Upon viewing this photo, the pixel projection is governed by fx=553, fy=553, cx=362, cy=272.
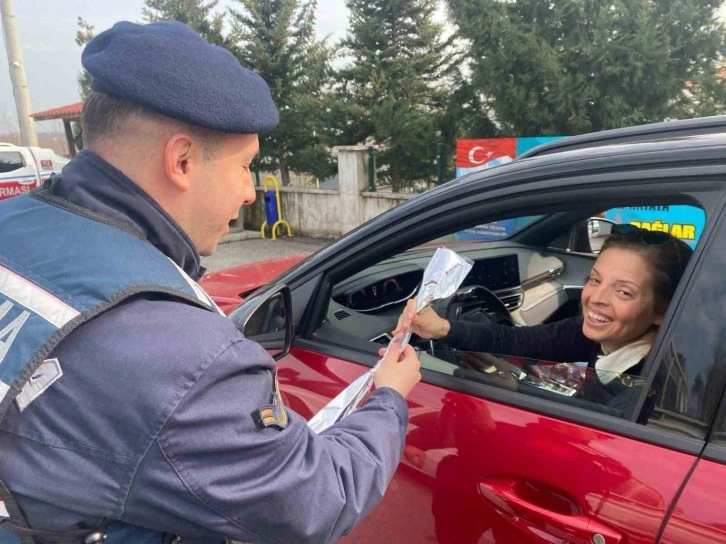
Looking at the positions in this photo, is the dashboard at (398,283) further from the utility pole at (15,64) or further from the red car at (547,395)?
the utility pole at (15,64)

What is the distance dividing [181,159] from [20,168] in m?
13.4

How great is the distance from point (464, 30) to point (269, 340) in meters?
7.46

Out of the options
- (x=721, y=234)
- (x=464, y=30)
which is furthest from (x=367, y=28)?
(x=721, y=234)

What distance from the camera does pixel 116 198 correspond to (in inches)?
38.5

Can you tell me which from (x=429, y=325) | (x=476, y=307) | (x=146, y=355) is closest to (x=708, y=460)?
(x=429, y=325)

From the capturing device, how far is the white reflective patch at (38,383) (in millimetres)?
821

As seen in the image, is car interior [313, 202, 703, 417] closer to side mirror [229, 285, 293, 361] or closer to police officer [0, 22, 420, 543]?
side mirror [229, 285, 293, 361]

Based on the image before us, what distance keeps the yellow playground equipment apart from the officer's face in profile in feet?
34.4

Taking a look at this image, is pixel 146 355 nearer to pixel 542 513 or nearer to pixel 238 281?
pixel 542 513

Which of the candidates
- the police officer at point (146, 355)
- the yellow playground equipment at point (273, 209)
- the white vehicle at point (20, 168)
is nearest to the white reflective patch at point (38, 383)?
the police officer at point (146, 355)

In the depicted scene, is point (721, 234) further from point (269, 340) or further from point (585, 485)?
point (269, 340)

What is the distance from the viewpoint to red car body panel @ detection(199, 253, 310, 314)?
2527 mm

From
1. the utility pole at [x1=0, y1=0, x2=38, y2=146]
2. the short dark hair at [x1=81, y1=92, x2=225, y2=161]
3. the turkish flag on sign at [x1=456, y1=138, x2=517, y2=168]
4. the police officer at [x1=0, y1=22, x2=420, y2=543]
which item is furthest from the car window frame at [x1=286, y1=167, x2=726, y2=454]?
the utility pole at [x1=0, y1=0, x2=38, y2=146]

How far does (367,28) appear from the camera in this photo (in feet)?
33.6
